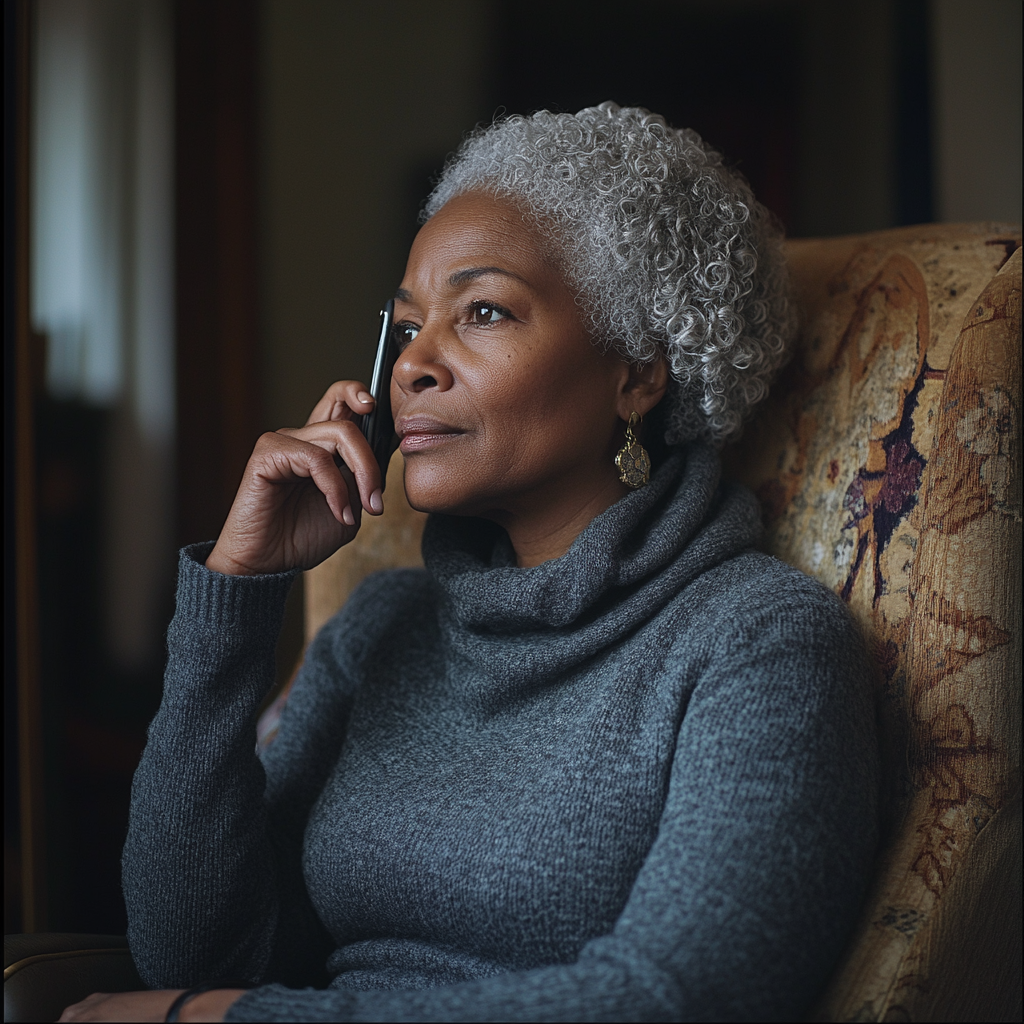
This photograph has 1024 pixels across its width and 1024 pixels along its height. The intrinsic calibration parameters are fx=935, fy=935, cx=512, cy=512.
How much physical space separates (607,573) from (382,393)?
45cm

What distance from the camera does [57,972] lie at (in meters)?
1.05

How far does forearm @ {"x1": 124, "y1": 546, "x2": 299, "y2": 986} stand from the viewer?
1.12 meters

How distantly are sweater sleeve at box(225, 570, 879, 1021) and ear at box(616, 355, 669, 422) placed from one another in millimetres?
420

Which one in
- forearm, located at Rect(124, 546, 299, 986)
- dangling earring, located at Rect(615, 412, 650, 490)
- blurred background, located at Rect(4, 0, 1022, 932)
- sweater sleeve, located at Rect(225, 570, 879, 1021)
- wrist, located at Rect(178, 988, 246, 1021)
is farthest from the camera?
blurred background, located at Rect(4, 0, 1022, 932)

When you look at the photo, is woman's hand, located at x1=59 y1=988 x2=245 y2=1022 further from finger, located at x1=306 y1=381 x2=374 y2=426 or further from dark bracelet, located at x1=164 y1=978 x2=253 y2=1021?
finger, located at x1=306 y1=381 x2=374 y2=426

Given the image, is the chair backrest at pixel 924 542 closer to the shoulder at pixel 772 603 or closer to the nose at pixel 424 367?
the shoulder at pixel 772 603

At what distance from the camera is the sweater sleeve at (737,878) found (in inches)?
30.7

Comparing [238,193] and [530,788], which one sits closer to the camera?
[530,788]

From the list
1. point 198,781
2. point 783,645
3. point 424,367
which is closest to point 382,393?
point 424,367

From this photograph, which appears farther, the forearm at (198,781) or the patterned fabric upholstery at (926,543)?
the forearm at (198,781)

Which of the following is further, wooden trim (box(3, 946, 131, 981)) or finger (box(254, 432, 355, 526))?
finger (box(254, 432, 355, 526))

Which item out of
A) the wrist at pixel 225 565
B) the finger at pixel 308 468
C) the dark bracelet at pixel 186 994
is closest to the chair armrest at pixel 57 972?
the dark bracelet at pixel 186 994

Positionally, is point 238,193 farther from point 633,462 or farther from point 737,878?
point 737,878

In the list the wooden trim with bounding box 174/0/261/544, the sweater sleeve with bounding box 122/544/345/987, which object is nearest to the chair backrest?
the sweater sleeve with bounding box 122/544/345/987
